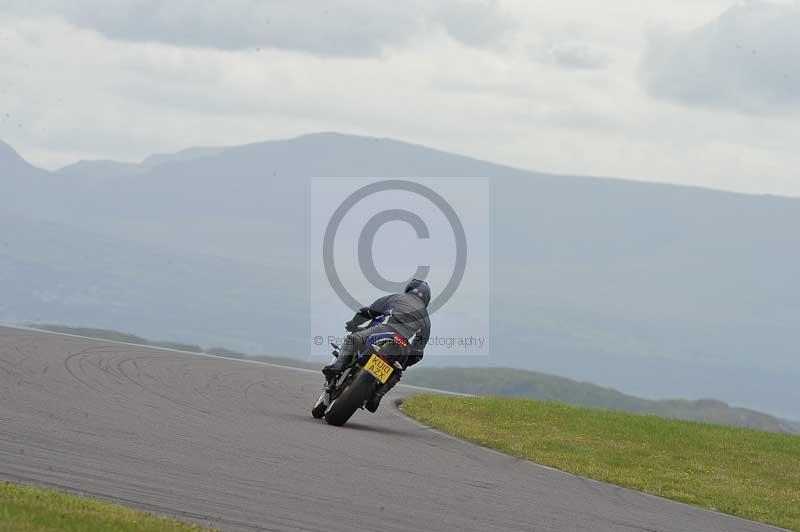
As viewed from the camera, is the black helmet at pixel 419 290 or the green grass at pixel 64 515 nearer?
the green grass at pixel 64 515

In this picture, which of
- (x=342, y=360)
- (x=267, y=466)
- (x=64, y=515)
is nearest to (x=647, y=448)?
(x=342, y=360)

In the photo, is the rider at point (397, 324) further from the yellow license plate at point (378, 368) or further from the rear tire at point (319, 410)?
the rear tire at point (319, 410)

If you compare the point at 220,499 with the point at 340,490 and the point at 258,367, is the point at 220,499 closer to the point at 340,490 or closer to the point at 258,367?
the point at 340,490

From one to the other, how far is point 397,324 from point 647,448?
184 inches

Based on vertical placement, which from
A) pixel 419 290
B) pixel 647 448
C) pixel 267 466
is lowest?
pixel 647 448

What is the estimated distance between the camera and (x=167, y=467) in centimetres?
1021

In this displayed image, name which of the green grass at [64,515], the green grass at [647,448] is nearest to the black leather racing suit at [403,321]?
the green grass at [647,448]

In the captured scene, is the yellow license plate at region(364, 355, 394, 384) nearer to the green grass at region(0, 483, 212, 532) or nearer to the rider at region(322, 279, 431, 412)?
the rider at region(322, 279, 431, 412)

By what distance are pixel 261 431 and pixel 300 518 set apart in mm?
5007

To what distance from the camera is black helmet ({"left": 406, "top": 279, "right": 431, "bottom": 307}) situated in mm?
15852

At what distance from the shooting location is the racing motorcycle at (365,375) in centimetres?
1512

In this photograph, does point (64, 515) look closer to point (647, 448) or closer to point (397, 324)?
point (397, 324)

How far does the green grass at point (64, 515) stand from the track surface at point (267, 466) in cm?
47

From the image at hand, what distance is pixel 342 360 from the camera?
614 inches
